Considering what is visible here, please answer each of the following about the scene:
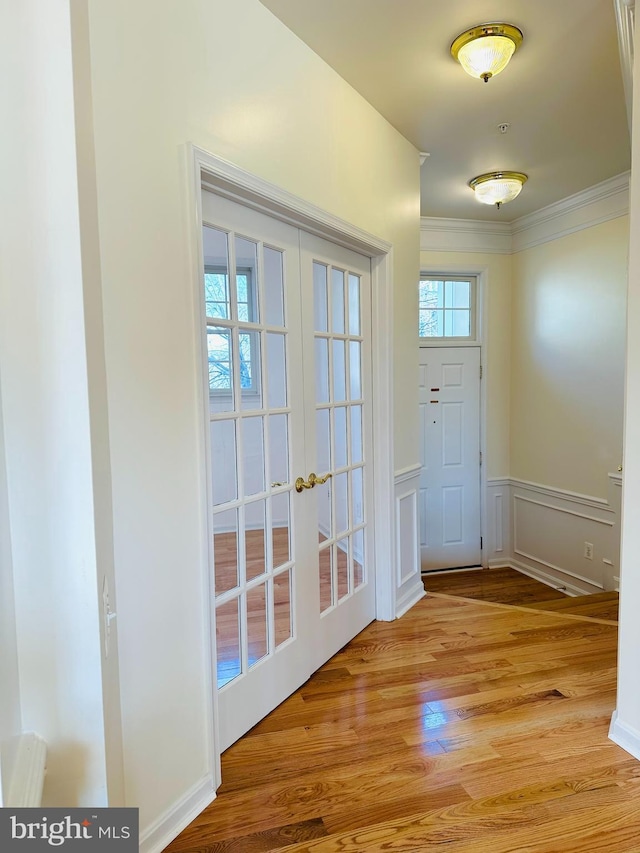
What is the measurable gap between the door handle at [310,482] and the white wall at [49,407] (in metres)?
1.24

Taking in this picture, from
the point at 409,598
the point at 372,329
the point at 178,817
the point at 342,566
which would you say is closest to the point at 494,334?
the point at 372,329

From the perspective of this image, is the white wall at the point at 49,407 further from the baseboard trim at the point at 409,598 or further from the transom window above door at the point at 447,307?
the transom window above door at the point at 447,307

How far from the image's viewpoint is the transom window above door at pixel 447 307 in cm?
474

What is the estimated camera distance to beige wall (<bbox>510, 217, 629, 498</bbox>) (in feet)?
12.8

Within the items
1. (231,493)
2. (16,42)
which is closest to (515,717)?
(231,493)

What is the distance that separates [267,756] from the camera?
1.90 meters

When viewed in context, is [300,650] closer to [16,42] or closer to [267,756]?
[267,756]

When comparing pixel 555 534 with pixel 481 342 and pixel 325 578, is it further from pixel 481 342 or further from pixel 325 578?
pixel 325 578

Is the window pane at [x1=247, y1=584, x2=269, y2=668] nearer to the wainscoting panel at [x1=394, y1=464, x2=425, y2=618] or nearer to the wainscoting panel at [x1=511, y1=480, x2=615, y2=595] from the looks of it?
the wainscoting panel at [x1=394, y1=464, x2=425, y2=618]

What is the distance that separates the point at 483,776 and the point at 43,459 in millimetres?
1711

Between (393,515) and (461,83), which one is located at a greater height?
(461,83)

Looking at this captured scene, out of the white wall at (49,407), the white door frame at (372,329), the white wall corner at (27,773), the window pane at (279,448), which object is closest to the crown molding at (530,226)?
the white door frame at (372,329)

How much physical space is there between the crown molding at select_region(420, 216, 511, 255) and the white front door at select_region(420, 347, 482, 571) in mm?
882

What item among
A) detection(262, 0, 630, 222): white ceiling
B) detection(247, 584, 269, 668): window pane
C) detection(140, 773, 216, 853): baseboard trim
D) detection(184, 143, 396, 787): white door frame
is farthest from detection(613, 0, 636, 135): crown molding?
detection(140, 773, 216, 853): baseboard trim
